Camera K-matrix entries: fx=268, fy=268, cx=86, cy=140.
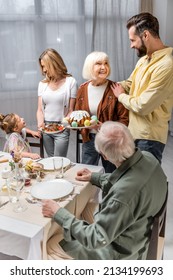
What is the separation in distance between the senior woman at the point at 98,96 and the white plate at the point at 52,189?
0.53 metres

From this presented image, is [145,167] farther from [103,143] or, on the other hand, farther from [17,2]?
[17,2]

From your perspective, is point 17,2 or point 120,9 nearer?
point 17,2

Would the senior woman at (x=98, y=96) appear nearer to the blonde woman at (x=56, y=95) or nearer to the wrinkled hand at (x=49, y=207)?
the blonde woman at (x=56, y=95)

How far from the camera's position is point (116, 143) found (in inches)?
40.7

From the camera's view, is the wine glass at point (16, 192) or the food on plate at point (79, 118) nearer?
the wine glass at point (16, 192)

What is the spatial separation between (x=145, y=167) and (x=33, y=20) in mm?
3365

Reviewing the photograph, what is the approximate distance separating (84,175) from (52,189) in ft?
0.70

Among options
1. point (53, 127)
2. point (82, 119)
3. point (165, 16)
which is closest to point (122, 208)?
point (82, 119)

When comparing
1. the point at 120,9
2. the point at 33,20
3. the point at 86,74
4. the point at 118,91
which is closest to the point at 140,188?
the point at 118,91

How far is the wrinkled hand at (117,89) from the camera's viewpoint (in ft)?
5.98

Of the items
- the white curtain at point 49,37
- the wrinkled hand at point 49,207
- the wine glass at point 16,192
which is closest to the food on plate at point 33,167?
the wine glass at point 16,192

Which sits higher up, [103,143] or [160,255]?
[103,143]

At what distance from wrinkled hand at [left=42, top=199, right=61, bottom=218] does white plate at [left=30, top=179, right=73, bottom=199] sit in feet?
0.34

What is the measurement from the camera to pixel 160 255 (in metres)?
1.34
